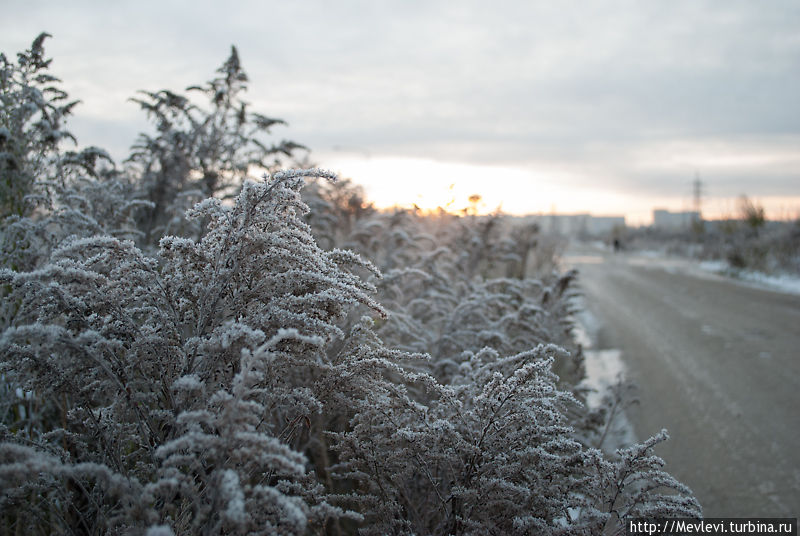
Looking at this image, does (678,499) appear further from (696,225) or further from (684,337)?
(696,225)

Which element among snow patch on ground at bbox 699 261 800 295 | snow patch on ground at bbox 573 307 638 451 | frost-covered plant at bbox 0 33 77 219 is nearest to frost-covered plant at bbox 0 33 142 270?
frost-covered plant at bbox 0 33 77 219

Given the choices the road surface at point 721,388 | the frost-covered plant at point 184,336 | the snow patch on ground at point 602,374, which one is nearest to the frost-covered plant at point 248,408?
the frost-covered plant at point 184,336

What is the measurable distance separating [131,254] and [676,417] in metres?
5.81

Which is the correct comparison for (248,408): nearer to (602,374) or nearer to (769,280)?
(602,374)

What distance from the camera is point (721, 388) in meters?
6.86

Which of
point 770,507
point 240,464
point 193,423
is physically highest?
point 193,423

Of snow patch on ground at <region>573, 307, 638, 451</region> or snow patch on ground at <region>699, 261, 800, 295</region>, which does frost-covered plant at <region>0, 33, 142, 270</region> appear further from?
snow patch on ground at <region>699, 261, 800, 295</region>

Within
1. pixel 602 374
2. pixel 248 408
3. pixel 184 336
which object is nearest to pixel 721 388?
pixel 602 374

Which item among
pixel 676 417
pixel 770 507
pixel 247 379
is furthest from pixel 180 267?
pixel 676 417

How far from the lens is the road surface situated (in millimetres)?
4434

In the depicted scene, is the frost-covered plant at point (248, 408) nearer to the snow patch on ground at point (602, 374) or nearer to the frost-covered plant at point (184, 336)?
the frost-covered plant at point (184, 336)

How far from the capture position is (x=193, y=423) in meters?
1.64

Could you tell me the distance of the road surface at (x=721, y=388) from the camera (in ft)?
14.5

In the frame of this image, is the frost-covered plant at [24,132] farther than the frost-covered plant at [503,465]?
Yes
